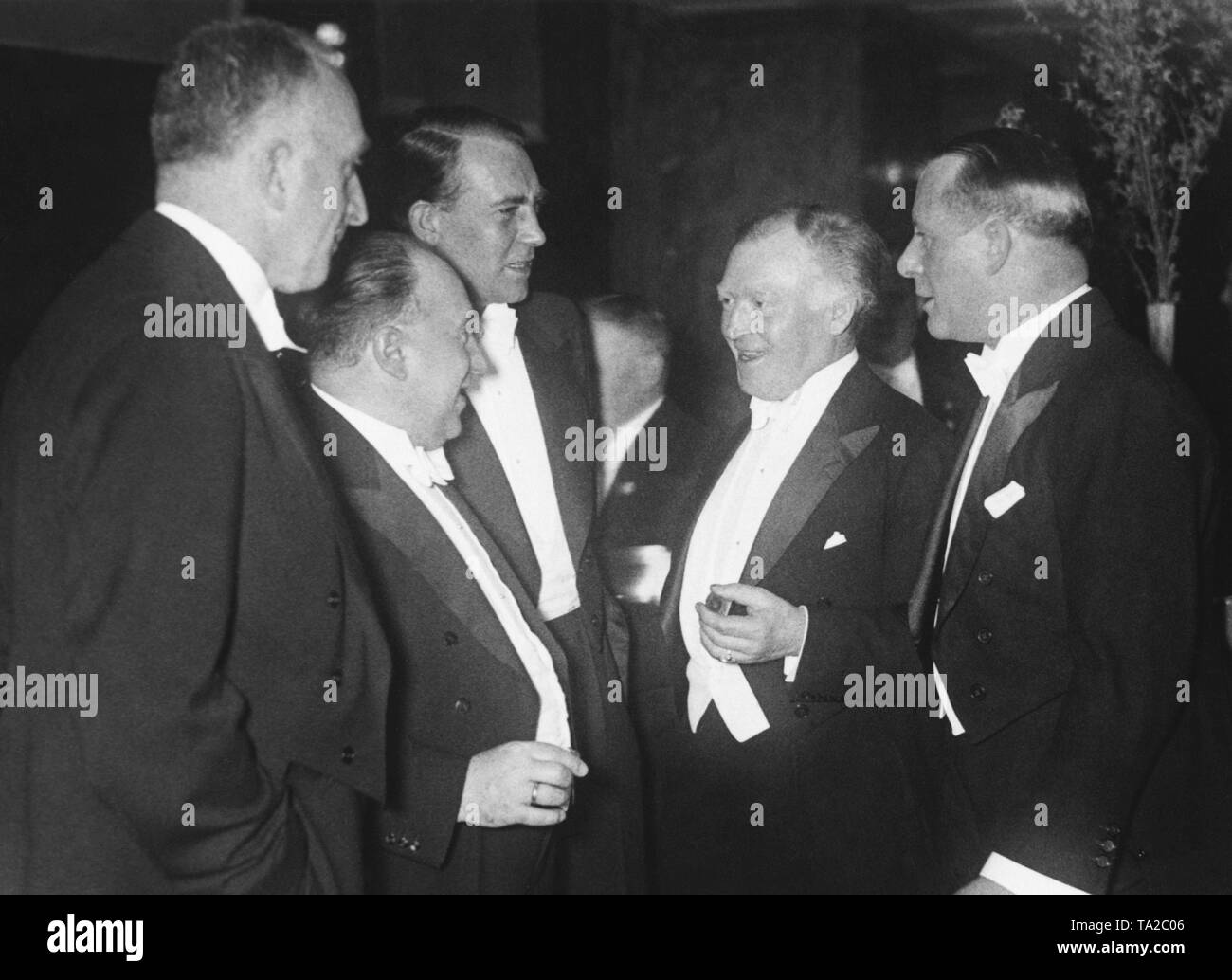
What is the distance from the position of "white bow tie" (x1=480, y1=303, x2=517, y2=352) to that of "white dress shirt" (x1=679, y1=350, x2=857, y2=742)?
493 mm

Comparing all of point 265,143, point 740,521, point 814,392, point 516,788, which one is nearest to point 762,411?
point 814,392

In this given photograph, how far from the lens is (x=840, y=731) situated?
2646 mm

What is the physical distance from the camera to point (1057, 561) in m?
2.35

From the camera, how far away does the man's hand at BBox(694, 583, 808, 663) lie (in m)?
2.61

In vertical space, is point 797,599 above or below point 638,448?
below

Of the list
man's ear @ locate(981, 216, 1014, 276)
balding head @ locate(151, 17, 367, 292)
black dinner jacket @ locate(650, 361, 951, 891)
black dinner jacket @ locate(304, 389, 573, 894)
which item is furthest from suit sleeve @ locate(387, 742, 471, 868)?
man's ear @ locate(981, 216, 1014, 276)

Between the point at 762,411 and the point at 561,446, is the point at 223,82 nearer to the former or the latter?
the point at 561,446

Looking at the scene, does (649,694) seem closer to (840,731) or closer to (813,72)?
(840,731)

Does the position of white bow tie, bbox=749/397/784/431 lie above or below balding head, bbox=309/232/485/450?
below

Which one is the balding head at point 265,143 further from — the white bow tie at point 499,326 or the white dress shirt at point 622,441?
the white dress shirt at point 622,441

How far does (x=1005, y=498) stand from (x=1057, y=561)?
15 cm

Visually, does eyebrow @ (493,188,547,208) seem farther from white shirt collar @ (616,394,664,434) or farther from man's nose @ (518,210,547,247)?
white shirt collar @ (616,394,664,434)
